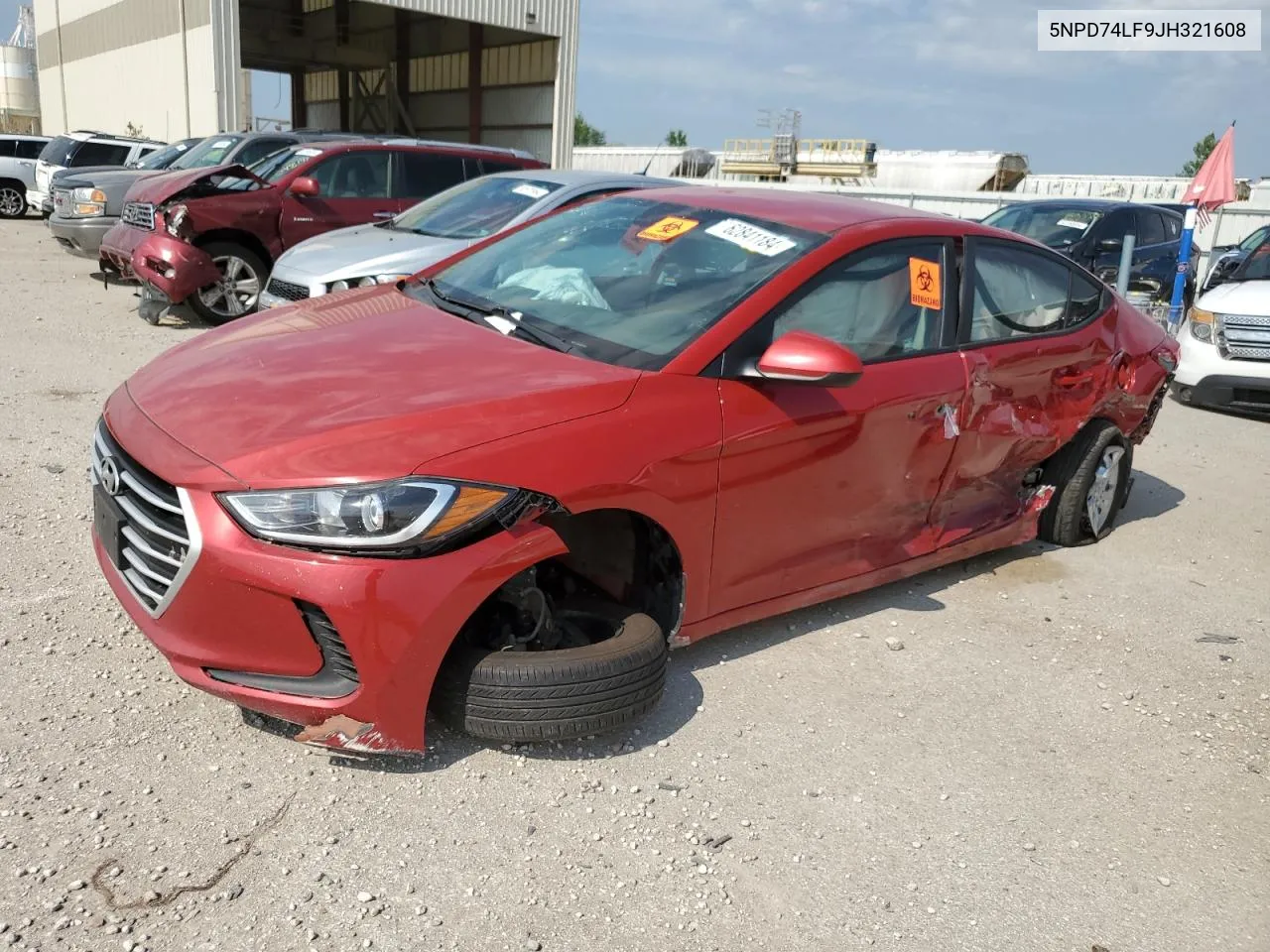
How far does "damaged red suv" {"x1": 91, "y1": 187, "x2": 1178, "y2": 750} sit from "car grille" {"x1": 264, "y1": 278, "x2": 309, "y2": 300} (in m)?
3.32

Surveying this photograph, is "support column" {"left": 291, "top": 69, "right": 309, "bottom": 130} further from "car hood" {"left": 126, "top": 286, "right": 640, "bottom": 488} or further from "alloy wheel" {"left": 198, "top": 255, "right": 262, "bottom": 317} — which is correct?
"car hood" {"left": 126, "top": 286, "right": 640, "bottom": 488}

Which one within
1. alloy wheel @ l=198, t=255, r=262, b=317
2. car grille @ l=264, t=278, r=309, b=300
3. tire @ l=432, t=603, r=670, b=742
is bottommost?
tire @ l=432, t=603, r=670, b=742

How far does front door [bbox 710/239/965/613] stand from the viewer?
128 inches

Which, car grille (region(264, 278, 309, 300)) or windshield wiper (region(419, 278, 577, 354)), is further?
car grille (region(264, 278, 309, 300))

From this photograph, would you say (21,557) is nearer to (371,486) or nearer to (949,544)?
(371,486)

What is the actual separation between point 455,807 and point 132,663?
127 cm

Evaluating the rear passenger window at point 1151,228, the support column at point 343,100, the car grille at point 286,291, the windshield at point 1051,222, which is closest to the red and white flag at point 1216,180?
the rear passenger window at point 1151,228

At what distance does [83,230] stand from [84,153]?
5.73 metres

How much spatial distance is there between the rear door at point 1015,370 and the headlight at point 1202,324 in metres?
4.95

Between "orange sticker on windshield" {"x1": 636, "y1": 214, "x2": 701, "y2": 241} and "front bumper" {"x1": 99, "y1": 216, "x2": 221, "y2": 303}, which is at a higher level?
"orange sticker on windshield" {"x1": 636, "y1": 214, "x2": 701, "y2": 241}

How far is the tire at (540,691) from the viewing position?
110 inches

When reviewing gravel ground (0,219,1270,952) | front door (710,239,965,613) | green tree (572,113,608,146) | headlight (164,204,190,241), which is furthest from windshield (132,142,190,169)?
green tree (572,113,608,146)

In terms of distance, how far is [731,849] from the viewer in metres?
2.67

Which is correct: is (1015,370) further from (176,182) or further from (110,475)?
(176,182)
